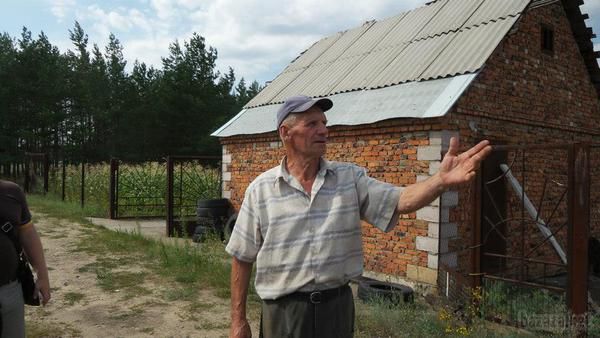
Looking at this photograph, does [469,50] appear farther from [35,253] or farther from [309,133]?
[35,253]

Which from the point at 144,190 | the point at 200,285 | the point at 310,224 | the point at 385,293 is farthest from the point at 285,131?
the point at 144,190

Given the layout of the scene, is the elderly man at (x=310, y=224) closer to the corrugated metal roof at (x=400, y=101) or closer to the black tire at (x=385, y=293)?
the black tire at (x=385, y=293)

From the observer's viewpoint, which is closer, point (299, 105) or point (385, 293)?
point (299, 105)

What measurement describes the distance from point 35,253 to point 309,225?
1.88 meters

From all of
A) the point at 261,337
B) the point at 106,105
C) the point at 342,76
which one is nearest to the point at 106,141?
the point at 106,105

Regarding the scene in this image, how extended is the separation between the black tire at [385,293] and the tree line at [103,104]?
27.7m

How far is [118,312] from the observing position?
5461mm

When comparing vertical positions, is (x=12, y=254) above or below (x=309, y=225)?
below

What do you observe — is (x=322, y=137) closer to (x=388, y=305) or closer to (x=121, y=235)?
(x=388, y=305)

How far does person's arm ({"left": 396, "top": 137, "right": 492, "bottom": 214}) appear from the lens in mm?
2016

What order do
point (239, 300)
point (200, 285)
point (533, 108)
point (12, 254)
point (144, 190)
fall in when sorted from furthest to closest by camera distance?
point (144, 190) < point (533, 108) < point (200, 285) < point (12, 254) < point (239, 300)

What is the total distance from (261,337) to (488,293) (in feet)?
14.8

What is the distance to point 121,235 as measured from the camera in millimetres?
10102

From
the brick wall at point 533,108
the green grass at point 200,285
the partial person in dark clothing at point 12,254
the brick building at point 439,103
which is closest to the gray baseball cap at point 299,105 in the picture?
the partial person in dark clothing at point 12,254
